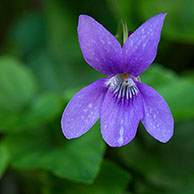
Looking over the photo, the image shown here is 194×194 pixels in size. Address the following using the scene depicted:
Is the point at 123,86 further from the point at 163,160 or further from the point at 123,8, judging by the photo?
the point at 123,8

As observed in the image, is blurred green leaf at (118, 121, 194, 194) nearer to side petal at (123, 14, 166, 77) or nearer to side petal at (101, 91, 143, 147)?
side petal at (101, 91, 143, 147)

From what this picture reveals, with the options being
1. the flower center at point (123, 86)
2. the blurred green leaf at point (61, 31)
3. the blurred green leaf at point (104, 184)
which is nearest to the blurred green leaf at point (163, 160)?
the blurred green leaf at point (104, 184)

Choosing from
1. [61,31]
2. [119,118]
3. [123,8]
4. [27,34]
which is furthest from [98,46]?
[27,34]

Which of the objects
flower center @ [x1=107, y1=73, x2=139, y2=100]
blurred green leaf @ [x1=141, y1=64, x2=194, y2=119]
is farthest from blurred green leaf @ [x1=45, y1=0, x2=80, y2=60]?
flower center @ [x1=107, y1=73, x2=139, y2=100]

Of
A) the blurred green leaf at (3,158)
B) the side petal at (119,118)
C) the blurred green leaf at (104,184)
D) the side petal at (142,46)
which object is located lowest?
the blurred green leaf at (104,184)

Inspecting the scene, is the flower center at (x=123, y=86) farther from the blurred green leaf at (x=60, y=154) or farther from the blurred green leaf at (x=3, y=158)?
the blurred green leaf at (x=3, y=158)

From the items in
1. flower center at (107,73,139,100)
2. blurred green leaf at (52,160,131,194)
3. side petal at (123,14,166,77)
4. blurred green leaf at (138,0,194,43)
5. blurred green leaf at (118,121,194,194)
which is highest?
side petal at (123,14,166,77)

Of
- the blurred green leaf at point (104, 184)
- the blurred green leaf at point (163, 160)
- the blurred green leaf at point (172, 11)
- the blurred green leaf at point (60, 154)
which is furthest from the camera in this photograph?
the blurred green leaf at point (172, 11)
